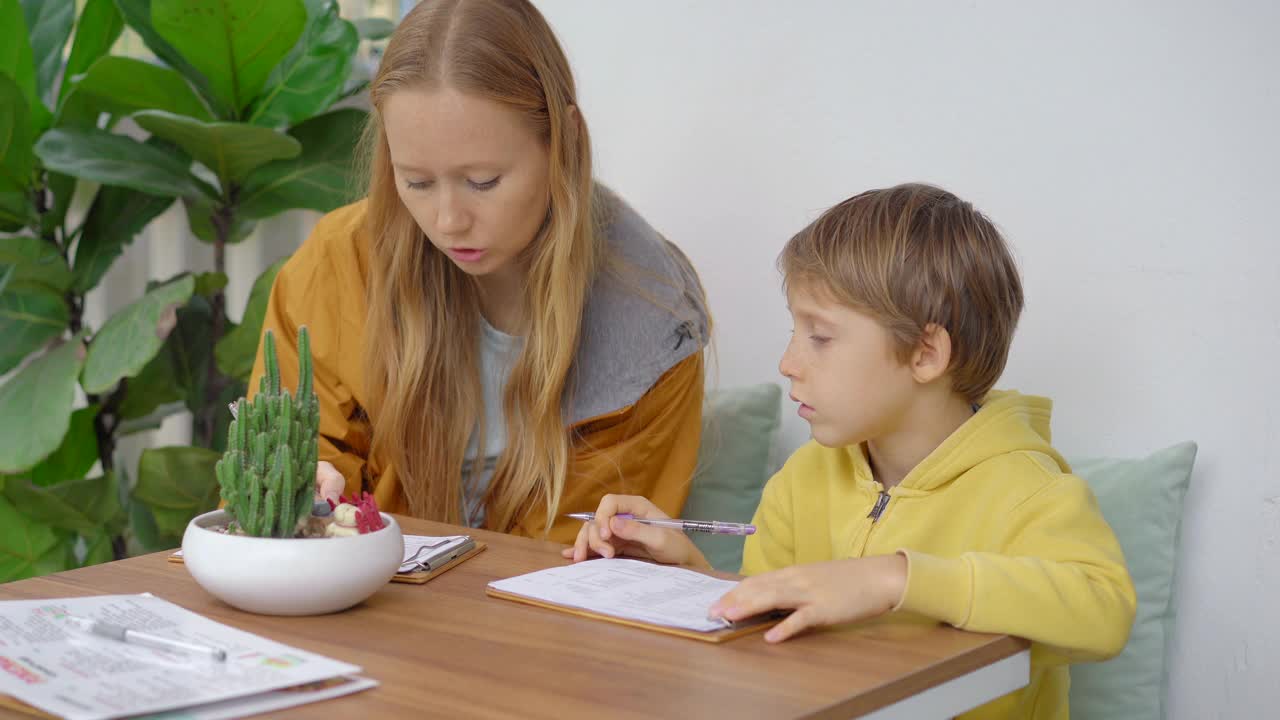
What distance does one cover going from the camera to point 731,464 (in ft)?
6.21

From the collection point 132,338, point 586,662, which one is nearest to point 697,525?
point 586,662

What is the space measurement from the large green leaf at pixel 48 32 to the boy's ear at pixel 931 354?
1.80 metres

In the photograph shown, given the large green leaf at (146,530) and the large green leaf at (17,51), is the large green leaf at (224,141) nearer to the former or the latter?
the large green leaf at (17,51)

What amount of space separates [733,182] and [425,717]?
4.72 feet

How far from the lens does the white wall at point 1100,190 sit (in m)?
1.50

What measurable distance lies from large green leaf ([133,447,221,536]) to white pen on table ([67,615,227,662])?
52.4 inches

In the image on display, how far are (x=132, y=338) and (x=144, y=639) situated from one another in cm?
129

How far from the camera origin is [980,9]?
1744 mm

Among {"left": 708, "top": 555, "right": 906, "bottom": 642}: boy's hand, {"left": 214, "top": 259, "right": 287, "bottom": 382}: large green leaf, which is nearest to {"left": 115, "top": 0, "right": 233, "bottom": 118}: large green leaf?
{"left": 214, "top": 259, "right": 287, "bottom": 382}: large green leaf

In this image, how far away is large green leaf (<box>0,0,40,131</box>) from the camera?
2.15 m

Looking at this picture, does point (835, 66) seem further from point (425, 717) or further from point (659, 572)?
point (425, 717)

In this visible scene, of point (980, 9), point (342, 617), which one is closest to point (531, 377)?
point (342, 617)

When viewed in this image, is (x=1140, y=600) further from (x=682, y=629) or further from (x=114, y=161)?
(x=114, y=161)

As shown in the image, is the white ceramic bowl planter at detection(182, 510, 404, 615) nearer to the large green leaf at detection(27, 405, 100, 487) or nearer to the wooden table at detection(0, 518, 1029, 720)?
the wooden table at detection(0, 518, 1029, 720)
